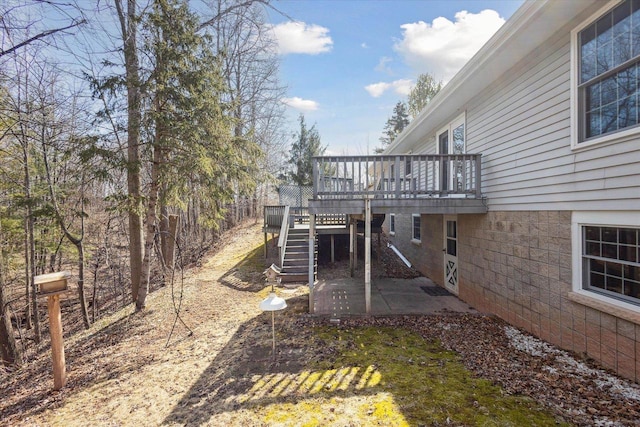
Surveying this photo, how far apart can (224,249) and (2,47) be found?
10.4 metres

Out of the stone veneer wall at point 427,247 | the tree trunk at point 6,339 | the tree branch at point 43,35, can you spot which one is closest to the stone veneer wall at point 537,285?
the stone veneer wall at point 427,247

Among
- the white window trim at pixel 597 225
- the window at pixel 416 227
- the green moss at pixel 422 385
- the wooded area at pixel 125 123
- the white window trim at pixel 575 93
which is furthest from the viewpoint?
the window at pixel 416 227

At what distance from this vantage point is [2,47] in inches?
150

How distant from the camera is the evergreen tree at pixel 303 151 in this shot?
814 inches

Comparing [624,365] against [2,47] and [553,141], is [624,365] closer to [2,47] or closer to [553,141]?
[553,141]

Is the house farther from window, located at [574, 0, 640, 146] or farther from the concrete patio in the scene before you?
the concrete patio

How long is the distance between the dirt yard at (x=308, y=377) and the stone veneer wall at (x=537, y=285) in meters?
0.28

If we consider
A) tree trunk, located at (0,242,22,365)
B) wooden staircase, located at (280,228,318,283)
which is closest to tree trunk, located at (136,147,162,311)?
tree trunk, located at (0,242,22,365)

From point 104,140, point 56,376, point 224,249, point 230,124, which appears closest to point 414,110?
point 224,249

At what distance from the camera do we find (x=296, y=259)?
9.88 metres

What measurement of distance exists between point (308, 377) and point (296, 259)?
599cm

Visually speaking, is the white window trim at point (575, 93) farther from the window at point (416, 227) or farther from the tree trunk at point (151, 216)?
the tree trunk at point (151, 216)

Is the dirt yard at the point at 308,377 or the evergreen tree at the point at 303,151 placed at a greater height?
the evergreen tree at the point at 303,151

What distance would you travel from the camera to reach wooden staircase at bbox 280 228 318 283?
9305 millimetres
